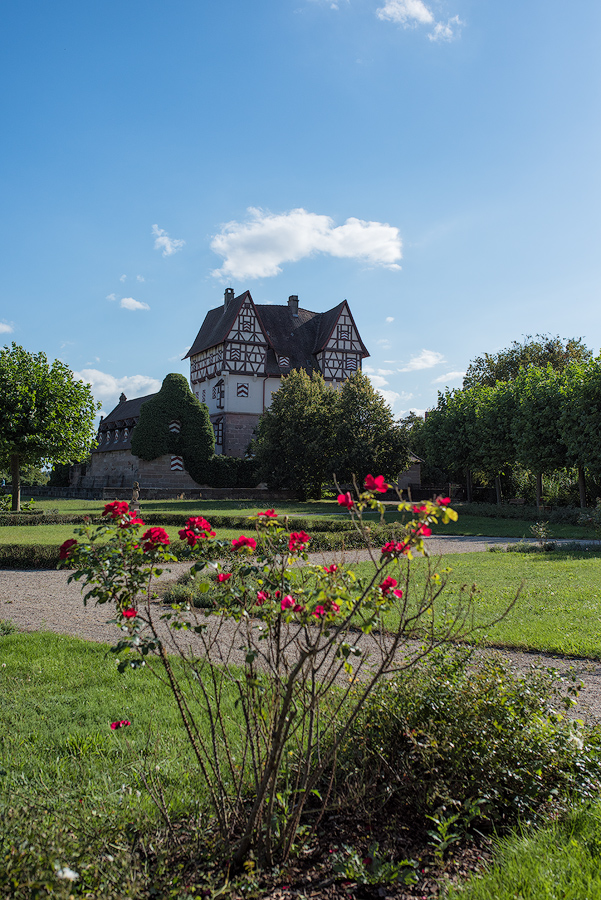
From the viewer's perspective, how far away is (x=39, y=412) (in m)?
21.5

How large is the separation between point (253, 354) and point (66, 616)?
132ft

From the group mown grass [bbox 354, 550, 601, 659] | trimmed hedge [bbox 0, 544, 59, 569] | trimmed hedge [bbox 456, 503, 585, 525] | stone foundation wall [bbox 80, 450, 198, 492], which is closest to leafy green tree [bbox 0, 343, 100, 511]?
trimmed hedge [bbox 0, 544, 59, 569]

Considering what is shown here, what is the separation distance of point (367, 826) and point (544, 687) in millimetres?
1234

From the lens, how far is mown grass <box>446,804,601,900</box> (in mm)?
2236

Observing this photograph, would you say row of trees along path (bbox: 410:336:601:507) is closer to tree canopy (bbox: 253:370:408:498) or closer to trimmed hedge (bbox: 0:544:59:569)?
tree canopy (bbox: 253:370:408:498)

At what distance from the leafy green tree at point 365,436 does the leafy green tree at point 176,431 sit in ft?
31.4

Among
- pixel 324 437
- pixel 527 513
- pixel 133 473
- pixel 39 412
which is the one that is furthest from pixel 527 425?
pixel 133 473

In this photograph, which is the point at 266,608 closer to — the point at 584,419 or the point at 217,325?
the point at 584,419

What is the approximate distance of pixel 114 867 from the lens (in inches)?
86.0

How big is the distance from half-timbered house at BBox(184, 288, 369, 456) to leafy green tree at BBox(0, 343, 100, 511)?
887 inches

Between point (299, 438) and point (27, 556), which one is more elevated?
point (299, 438)

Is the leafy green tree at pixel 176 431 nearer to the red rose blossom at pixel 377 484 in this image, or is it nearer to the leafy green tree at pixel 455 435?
the leafy green tree at pixel 455 435

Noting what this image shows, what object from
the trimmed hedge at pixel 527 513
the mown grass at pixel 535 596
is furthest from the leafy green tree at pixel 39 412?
the trimmed hedge at pixel 527 513

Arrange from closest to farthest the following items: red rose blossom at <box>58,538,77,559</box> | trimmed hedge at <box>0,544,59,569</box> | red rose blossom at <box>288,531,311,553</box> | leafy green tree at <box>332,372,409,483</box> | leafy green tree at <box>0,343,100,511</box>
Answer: red rose blossom at <box>58,538,77,559</box>, red rose blossom at <box>288,531,311,553</box>, trimmed hedge at <box>0,544,59,569</box>, leafy green tree at <box>0,343,100,511</box>, leafy green tree at <box>332,372,409,483</box>
